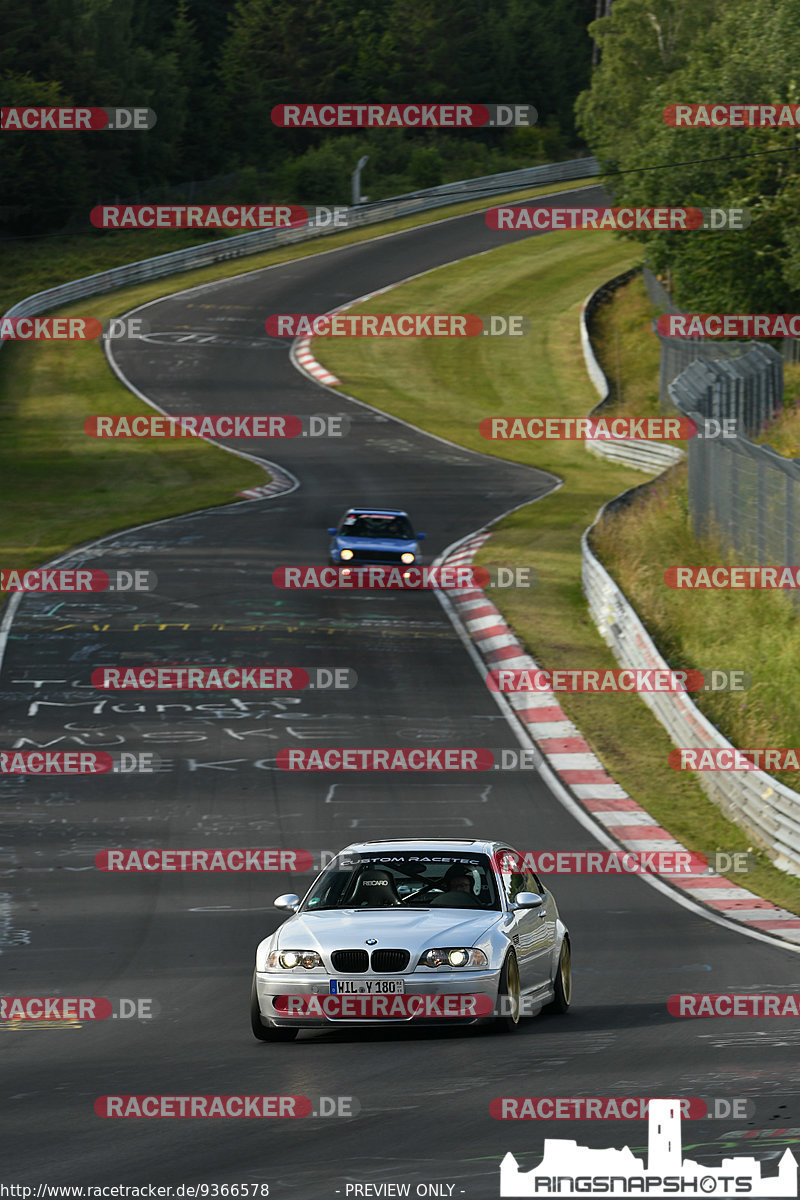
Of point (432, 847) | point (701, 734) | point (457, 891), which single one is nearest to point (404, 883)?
point (432, 847)

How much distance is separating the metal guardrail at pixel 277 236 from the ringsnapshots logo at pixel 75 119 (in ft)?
23.2

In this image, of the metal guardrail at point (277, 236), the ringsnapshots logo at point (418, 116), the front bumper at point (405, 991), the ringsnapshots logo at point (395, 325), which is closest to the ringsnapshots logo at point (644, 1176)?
the front bumper at point (405, 991)

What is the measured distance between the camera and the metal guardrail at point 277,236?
232ft

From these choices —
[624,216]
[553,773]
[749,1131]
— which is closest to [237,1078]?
[749,1131]

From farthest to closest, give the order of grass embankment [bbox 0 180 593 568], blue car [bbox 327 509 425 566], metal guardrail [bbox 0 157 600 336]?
1. metal guardrail [bbox 0 157 600 336]
2. grass embankment [bbox 0 180 593 568]
3. blue car [bbox 327 509 425 566]

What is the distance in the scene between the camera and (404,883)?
11570mm

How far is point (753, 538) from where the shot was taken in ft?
84.2

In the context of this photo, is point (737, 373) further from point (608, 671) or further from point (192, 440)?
point (192, 440)

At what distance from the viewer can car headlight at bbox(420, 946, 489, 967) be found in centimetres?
1022

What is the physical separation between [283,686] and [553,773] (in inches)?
207

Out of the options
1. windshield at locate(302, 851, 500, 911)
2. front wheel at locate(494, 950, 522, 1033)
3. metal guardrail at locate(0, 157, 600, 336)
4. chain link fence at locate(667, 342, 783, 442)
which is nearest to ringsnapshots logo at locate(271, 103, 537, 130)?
metal guardrail at locate(0, 157, 600, 336)

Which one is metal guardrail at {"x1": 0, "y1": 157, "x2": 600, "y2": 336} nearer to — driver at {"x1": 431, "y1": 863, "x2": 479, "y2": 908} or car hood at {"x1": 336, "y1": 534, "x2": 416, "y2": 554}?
car hood at {"x1": 336, "y1": 534, "x2": 416, "y2": 554}

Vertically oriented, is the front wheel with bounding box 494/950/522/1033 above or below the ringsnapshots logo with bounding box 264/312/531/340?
above

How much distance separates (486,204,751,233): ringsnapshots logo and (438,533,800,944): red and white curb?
781 inches
